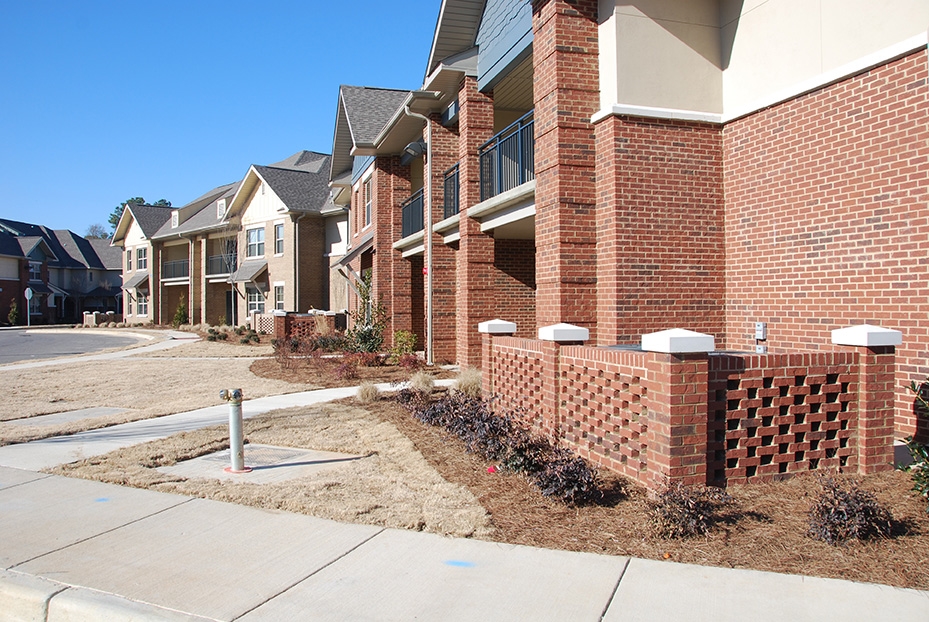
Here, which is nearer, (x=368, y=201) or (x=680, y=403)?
(x=680, y=403)

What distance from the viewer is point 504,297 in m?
14.8

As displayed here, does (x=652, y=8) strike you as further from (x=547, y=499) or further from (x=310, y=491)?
(x=310, y=491)

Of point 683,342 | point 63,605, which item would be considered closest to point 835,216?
point 683,342

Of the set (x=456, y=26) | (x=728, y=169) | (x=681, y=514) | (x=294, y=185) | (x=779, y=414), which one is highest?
(x=294, y=185)

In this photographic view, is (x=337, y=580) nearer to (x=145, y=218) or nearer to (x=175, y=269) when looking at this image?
(x=175, y=269)

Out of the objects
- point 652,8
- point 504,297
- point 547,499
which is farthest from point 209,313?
point 547,499

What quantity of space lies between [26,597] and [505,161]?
487 inches

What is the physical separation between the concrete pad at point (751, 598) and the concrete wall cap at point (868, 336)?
2503 millimetres

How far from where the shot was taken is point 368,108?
75.5 feet

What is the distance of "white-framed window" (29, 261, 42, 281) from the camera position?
60.9 m

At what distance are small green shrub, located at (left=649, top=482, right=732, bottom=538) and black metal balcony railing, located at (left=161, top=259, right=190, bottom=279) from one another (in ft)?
143

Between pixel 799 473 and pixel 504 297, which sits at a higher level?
pixel 504 297

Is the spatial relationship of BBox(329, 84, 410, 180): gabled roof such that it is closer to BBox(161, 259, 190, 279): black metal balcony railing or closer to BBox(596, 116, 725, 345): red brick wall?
BBox(596, 116, 725, 345): red brick wall

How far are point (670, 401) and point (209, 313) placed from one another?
4010 cm
